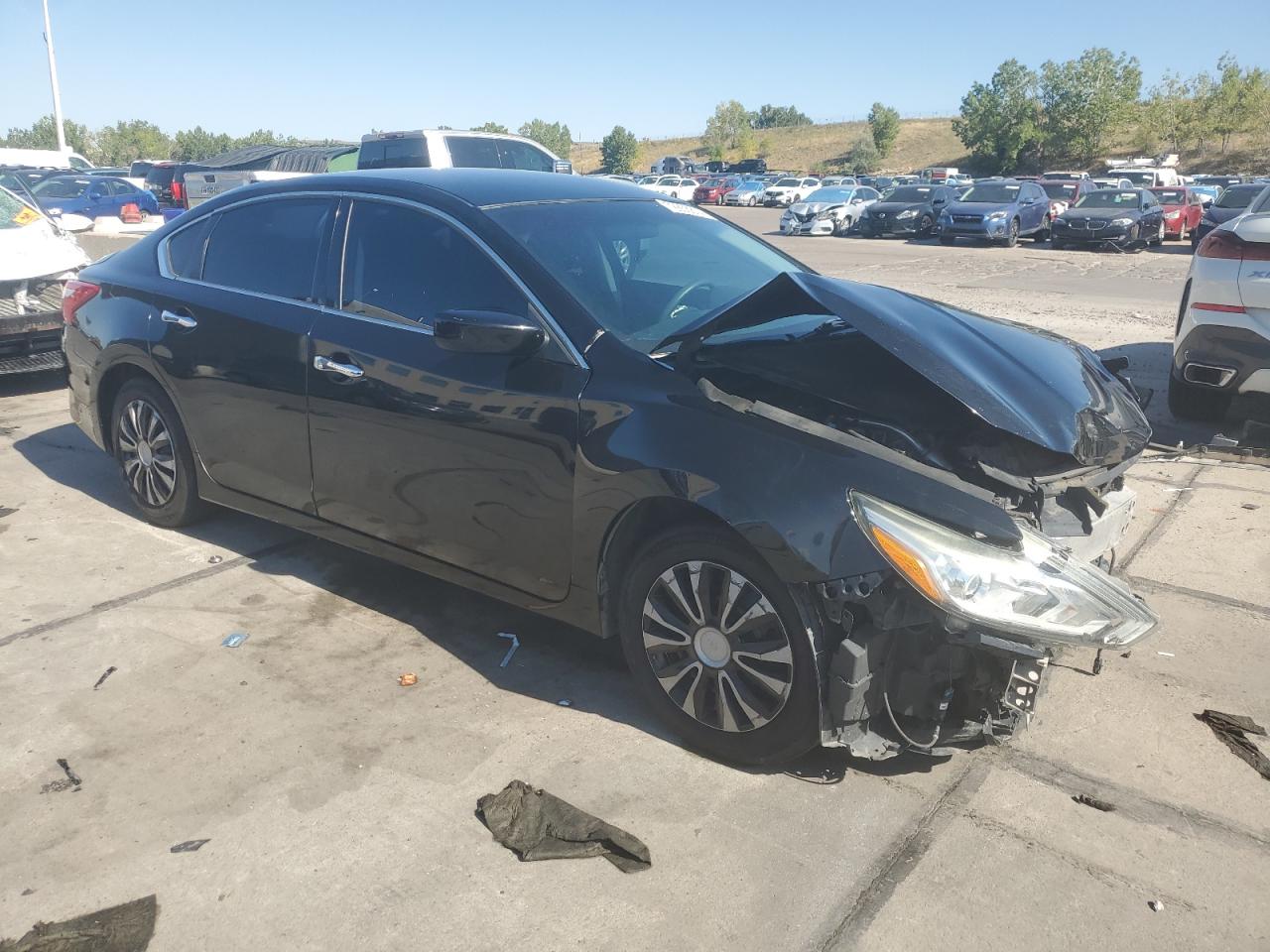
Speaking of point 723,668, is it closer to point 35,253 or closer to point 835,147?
point 35,253

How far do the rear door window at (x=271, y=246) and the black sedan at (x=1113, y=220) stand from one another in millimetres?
23354

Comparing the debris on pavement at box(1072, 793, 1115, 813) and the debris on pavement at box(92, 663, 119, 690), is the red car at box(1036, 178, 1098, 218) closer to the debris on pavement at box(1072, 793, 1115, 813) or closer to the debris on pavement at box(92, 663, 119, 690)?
the debris on pavement at box(1072, 793, 1115, 813)

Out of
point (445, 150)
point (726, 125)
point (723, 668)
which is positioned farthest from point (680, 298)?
point (726, 125)

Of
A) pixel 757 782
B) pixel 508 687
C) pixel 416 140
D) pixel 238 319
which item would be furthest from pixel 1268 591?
pixel 416 140

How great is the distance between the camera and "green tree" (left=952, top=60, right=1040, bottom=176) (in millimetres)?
75312

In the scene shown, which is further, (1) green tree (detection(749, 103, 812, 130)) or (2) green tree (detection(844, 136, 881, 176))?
(1) green tree (detection(749, 103, 812, 130))

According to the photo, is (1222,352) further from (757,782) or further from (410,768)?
(410,768)

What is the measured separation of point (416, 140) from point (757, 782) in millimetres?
12855

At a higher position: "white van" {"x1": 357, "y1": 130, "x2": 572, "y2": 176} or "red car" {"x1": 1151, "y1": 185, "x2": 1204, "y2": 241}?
"white van" {"x1": 357, "y1": 130, "x2": 572, "y2": 176}

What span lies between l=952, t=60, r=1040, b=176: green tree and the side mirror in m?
80.0

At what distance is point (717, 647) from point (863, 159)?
3672 inches

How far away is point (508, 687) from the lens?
12.3 ft

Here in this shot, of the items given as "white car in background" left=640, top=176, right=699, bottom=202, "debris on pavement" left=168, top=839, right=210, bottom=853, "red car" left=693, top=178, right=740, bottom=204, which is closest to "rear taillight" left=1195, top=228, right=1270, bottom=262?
"debris on pavement" left=168, top=839, right=210, bottom=853

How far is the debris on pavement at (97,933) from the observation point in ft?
8.19
